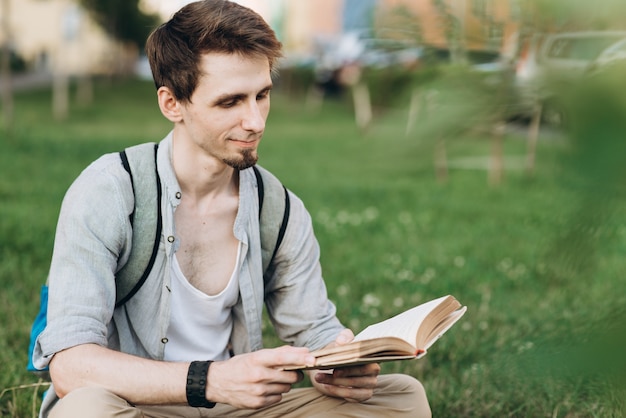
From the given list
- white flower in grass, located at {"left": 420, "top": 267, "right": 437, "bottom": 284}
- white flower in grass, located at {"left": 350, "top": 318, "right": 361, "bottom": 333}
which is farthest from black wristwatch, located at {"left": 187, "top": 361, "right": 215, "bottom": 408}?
white flower in grass, located at {"left": 420, "top": 267, "right": 437, "bottom": 284}

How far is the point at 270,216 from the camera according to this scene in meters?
2.63

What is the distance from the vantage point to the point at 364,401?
8.34 feet

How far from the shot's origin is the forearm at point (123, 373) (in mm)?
2182

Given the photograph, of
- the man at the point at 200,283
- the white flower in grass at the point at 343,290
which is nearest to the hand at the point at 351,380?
the man at the point at 200,283

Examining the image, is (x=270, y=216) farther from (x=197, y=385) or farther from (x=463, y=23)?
(x=463, y=23)

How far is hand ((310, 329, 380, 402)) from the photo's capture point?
2.37m

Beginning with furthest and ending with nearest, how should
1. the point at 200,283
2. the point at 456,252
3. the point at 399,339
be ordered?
the point at 456,252, the point at 200,283, the point at 399,339

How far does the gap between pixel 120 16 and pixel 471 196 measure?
2731 centimetres

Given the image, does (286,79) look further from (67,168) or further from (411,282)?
(411,282)

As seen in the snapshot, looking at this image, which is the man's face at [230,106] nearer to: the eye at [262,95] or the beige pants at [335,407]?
the eye at [262,95]

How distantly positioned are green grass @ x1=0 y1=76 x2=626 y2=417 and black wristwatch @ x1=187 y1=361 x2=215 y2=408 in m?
0.68

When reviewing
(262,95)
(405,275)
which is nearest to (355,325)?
(405,275)

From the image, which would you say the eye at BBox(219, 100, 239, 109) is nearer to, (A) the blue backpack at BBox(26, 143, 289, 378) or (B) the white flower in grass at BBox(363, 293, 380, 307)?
(A) the blue backpack at BBox(26, 143, 289, 378)

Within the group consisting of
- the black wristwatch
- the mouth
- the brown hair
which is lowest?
the black wristwatch
